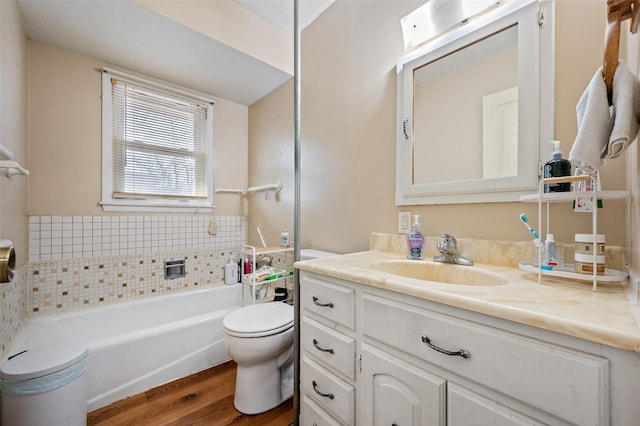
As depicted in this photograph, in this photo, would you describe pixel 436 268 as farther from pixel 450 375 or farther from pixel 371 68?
pixel 371 68

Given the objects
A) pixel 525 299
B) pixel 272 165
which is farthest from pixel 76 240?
pixel 525 299

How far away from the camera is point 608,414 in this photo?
48cm

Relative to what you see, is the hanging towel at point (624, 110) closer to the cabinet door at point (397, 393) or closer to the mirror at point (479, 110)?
the mirror at point (479, 110)

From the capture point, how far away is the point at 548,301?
63 centimetres

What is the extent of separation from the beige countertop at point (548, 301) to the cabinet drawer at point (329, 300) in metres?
0.07

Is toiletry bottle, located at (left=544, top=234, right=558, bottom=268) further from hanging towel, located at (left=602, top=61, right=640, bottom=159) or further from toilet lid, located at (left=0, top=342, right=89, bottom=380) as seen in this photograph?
toilet lid, located at (left=0, top=342, right=89, bottom=380)

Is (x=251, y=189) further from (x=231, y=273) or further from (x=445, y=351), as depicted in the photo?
(x=445, y=351)

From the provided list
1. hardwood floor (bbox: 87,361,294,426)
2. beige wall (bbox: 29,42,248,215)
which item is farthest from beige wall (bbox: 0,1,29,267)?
hardwood floor (bbox: 87,361,294,426)

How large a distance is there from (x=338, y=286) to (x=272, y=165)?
1801 millimetres

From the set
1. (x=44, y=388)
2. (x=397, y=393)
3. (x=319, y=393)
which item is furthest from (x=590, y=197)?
(x=44, y=388)

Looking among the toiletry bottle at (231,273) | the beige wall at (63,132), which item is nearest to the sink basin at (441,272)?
the toiletry bottle at (231,273)

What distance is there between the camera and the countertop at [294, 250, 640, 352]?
1.59 feet

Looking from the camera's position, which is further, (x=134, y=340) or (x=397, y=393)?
(x=134, y=340)

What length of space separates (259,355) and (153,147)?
79.4 inches
